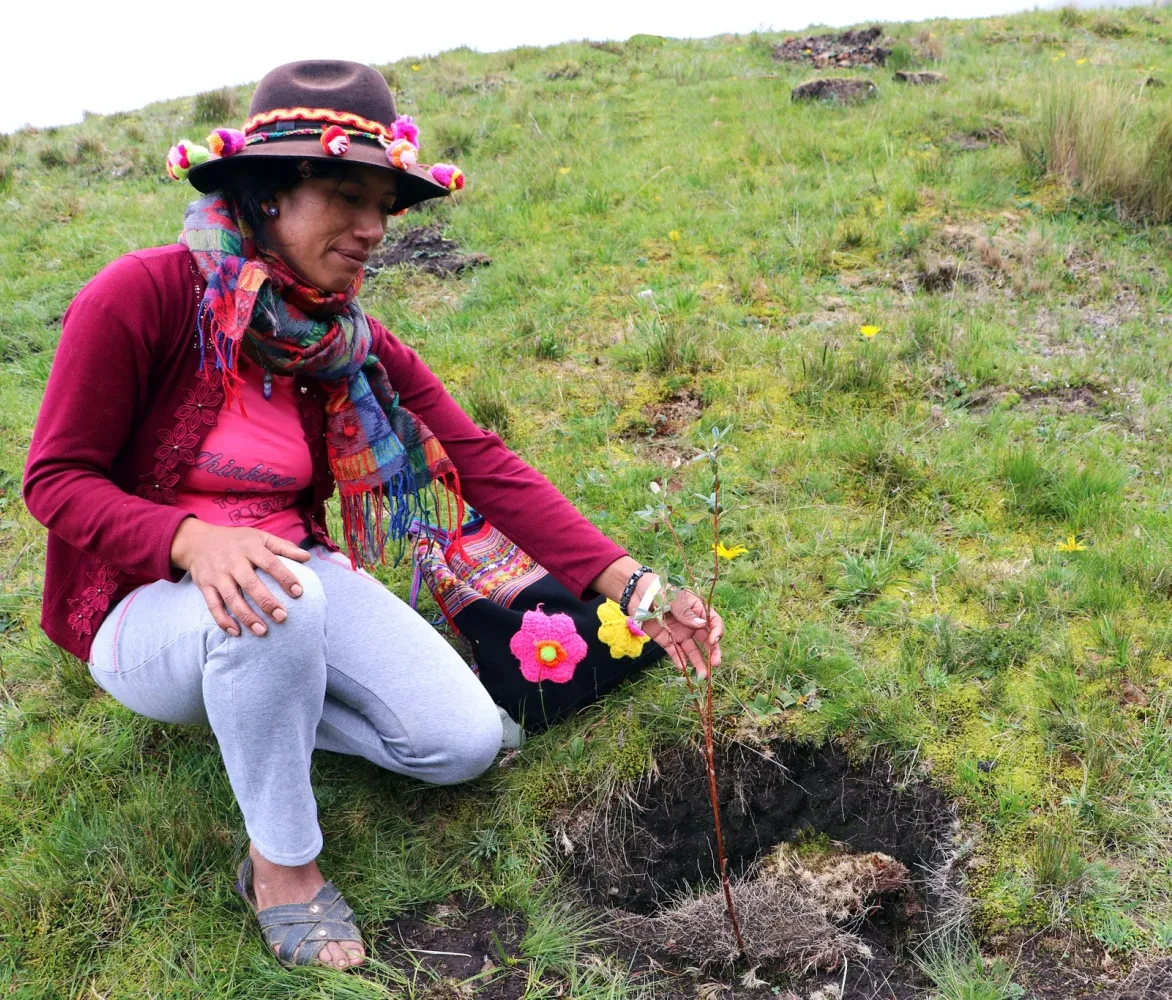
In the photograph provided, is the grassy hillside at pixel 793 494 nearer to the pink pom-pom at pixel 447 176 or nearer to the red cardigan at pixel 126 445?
the red cardigan at pixel 126 445

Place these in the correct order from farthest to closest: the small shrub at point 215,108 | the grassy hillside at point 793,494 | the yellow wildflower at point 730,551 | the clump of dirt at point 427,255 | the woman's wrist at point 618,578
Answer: the small shrub at point 215,108, the clump of dirt at point 427,255, the yellow wildflower at point 730,551, the woman's wrist at point 618,578, the grassy hillside at point 793,494

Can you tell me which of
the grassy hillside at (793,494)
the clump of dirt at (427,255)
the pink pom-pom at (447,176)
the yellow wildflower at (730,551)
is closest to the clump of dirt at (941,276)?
the grassy hillside at (793,494)

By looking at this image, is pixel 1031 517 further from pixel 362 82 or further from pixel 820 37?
pixel 820 37

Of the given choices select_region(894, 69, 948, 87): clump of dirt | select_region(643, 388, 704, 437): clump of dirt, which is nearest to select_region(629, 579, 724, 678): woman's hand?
select_region(643, 388, 704, 437): clump of dirt

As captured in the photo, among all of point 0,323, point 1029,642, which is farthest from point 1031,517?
point 0,323

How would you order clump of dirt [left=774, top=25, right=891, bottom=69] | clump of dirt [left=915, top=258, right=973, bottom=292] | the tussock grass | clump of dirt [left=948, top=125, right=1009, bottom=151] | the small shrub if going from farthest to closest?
the small shrub → clump of dirt [left=774, top=25, right=891, bottom=69] → clump of dirt [left=948, top=125, right=1009, bottom=151] → the tussock grass → clump of dirt [left=915, top=258, right=973, bottom=292]

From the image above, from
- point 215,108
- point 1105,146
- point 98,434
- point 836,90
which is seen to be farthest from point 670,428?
point 215,108

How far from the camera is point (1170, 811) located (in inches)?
91.3

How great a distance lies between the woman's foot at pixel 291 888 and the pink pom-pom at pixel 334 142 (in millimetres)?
1662

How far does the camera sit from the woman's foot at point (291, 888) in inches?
86.9

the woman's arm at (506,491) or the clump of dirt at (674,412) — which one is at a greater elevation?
the woman's arm at (506,491)

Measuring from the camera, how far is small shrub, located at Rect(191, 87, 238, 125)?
1080cm

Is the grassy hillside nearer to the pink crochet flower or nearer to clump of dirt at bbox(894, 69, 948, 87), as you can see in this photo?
the pink crochet flower

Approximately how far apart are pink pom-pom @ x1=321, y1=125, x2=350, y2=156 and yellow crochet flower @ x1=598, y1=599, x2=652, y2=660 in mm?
1219
